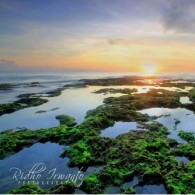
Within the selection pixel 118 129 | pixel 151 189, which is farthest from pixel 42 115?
pixel 151 189

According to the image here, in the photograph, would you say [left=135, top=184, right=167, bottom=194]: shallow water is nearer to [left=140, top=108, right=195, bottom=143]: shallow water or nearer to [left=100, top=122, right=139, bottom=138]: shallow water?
[left=140, top=108, right=195, bottom=143]: shallow water

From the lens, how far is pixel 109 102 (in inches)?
1094

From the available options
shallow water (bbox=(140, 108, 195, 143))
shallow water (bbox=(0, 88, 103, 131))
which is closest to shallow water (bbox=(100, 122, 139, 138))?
shallow water (bbox=(140, 108, 195, 143))

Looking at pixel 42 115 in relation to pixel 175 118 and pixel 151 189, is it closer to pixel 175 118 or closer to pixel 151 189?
pixel 175 118

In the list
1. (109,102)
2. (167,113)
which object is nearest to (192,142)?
(167,113)

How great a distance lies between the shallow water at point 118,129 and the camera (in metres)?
16.6

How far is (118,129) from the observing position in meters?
17.7

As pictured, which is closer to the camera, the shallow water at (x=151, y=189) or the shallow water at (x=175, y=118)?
the shallow water at (x=151, y=189)

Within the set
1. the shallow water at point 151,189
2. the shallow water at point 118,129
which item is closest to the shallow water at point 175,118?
the shallow water at point 118,129

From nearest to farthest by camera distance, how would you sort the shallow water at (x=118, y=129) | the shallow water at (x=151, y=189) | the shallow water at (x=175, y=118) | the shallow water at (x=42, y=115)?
the shallow water at (x=151, y=189) → the shallow water at (x=118, y=129) → the shallow water at (x=175, y=118) → the shallow water at (x=42, y=115)

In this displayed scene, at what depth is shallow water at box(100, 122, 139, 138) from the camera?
16.6 meters

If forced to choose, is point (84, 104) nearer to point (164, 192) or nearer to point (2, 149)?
point (2, 149)

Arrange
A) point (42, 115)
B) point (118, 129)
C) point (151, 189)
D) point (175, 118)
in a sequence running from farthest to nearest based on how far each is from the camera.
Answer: point (42, 115), point (175, 118), point (118, 129), point (151, 189)

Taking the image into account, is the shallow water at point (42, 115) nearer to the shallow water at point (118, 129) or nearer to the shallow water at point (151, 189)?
the shallow water at point (118, 129)
